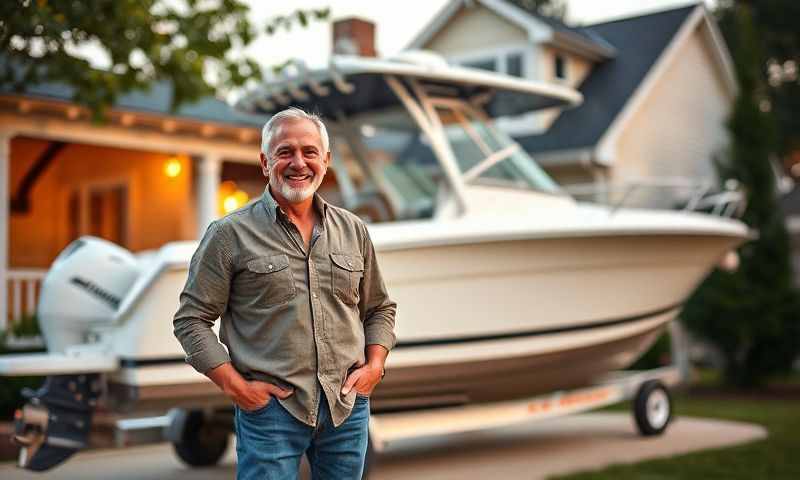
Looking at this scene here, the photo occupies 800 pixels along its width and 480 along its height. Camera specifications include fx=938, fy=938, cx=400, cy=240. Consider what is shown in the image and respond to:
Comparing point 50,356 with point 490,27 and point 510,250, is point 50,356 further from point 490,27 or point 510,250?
point 490,27

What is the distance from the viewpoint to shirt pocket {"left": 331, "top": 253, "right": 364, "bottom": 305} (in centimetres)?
A: 276

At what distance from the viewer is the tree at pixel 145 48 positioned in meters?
7.24

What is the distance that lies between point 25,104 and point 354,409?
8.50 meters

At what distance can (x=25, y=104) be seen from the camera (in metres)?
10.1

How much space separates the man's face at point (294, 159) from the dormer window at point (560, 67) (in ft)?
45.1

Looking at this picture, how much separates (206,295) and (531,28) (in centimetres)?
1339

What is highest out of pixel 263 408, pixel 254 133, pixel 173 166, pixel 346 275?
pixel 254 133

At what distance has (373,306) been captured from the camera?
3012 millimetres

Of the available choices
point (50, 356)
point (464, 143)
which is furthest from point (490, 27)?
point (50, 356)

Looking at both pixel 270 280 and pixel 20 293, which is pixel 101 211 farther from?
pixel 270 280

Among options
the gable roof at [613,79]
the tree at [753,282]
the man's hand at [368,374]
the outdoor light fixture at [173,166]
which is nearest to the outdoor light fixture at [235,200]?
the outdoor light fixture at [173,166]

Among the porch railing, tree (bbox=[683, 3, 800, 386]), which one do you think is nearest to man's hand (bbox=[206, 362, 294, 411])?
the porch railing

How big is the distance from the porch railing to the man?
24.9 feet

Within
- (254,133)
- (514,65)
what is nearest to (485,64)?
(514,65)
